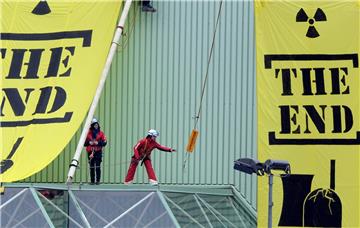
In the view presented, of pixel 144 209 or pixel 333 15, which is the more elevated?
pixel 333 15

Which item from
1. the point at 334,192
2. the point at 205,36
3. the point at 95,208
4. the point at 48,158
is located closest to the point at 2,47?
the point at 48,158

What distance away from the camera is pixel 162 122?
1398 inches

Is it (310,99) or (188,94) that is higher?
(188,94)

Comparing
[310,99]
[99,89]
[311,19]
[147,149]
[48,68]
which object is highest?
[311,19]

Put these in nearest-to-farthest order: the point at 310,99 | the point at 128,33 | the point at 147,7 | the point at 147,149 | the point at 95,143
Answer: the point at 310,99 < the point at 147,149 < the point at 95,143 < the point at 147,7 < the point at 128,33

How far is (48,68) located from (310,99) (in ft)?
24.8

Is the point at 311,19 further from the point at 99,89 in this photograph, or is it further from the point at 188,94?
the point at 188,94

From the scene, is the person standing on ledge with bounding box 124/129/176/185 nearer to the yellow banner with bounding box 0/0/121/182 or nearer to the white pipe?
the white pipe

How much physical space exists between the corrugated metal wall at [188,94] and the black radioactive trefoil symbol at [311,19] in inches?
214

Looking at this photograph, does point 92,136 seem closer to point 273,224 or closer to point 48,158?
point 48,158

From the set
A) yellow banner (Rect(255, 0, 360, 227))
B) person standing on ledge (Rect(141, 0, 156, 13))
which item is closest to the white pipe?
person standing on ledge (Rect(141, 0, 156, 13))

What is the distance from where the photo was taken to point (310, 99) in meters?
29.8

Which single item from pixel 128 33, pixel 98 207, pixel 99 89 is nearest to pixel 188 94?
pixel 128 33

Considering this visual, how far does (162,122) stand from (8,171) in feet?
26.9
